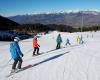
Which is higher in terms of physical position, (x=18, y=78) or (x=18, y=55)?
(x=18, y=55)

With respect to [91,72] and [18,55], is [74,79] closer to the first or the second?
[91,72]

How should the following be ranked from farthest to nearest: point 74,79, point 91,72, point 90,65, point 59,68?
1. point 90,65
2. point 59,68
3. point 91,72
4. point 74,79

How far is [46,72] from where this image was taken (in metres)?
10.8

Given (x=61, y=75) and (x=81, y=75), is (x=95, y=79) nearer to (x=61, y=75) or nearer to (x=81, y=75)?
(x=81, y=75)

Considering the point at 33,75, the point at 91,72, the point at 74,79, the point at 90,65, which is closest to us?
the point at 74,79

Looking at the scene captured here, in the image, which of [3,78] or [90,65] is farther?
[90,65]

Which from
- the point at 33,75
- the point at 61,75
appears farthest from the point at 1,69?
the point at 61,75

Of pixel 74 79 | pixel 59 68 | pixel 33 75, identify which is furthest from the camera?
pixel 59 68

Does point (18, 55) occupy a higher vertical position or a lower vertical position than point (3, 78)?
higher

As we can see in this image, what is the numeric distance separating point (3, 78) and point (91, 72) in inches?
149

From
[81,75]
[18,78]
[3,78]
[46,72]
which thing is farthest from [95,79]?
[3,78]

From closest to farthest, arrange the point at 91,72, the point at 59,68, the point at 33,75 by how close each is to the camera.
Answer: the point at 33,75
the point at 91,72
the point at 59,68

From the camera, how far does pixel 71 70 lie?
11.2 meters

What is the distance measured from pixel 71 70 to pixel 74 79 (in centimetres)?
159
